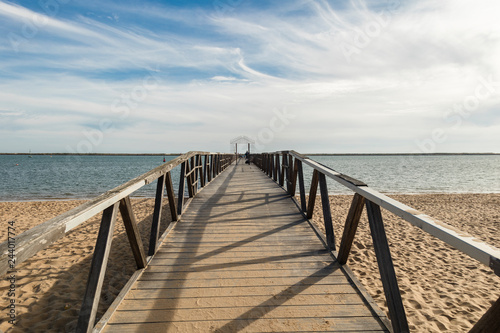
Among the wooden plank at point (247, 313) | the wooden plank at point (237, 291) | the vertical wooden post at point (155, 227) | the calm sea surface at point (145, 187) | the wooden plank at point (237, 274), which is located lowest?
the calm sea surface at point (145, 187)

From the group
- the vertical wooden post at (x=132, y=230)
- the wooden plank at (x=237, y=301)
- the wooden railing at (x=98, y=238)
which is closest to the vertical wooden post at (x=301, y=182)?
the wooden plank at (x=237, y=301)

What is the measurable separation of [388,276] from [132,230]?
2359 mm

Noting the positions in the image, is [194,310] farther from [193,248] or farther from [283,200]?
[283,200]

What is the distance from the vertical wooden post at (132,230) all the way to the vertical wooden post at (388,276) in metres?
2.20

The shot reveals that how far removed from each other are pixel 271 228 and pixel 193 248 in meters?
1.37

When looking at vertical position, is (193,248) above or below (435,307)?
above

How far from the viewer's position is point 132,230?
2.75m

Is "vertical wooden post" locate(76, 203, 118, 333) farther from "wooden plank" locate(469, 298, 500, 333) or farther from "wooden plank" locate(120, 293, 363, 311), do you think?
"wooden plank" locate(469, 298, 500, 333)

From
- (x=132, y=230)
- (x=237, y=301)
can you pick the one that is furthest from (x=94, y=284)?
(x=237, y=301)

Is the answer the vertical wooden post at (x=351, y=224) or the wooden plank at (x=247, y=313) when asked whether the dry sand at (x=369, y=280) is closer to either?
the vertical wooden post at (x=351, y=224)

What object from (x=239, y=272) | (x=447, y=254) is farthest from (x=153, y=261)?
(x=447, y=254)

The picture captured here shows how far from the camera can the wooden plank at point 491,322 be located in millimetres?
1074

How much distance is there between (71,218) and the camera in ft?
5.40

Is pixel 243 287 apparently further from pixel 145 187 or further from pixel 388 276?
pixel 145 187
